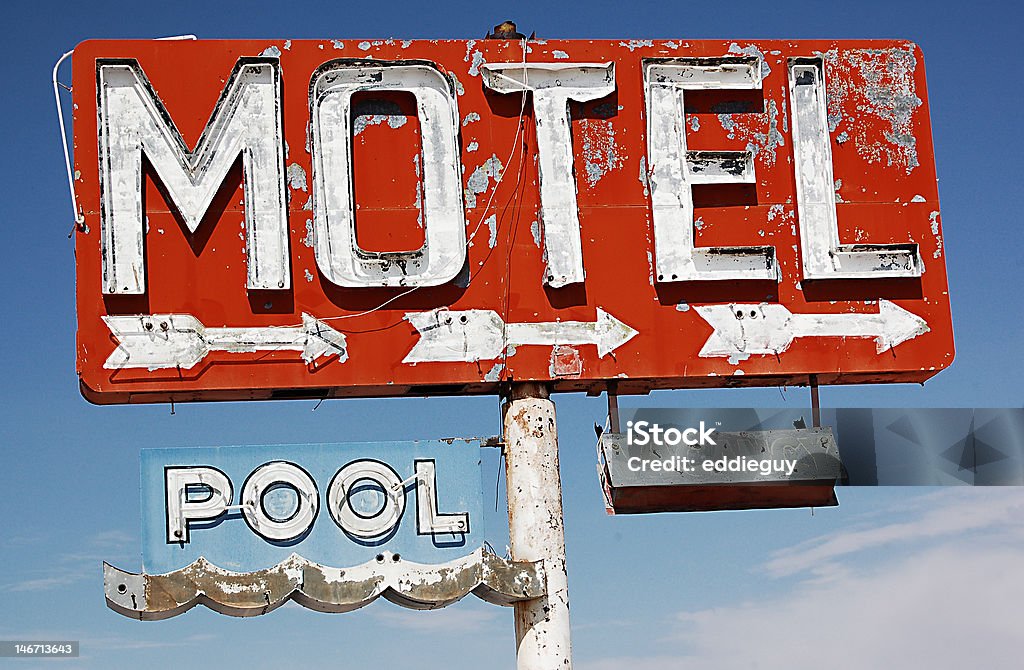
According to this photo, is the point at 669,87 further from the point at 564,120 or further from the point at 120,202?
the point at 120,202

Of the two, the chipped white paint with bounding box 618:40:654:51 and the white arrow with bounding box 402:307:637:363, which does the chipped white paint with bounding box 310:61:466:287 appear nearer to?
the white arrow with bounding box 402:307:637:363

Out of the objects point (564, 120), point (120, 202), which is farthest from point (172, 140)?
point (564, 120)

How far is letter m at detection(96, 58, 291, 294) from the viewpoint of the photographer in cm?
1261

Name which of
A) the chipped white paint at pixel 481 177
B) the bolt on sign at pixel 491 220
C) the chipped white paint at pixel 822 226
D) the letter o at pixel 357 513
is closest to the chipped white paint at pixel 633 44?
the bolt on sign at pixel 491 220

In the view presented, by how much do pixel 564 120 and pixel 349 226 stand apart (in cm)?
206

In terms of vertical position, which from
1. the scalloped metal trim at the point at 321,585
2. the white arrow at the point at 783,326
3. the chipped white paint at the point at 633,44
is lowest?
the scalloped metal trim at the point at 321,585

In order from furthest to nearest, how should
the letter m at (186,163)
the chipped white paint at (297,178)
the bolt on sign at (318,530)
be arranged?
the chipped white paint at (297,178), the letter m at (186,163), the bolt on sign at (318,530)

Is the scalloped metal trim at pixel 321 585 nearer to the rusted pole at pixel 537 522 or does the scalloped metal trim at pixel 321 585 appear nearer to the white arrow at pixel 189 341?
the rusted pole at pixel 537 522

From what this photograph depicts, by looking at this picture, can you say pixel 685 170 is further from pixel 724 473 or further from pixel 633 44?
pixel 724 473

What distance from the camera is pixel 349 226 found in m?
12.8

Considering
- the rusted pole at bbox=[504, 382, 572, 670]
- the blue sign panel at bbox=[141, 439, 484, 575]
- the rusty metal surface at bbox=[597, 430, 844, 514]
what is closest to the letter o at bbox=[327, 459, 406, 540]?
the blue sign panel at bbox=[141, 439, 484, 575]

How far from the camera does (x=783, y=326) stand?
43.2ft

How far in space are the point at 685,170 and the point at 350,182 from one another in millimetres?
2847

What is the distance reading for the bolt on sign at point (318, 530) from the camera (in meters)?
11.8
